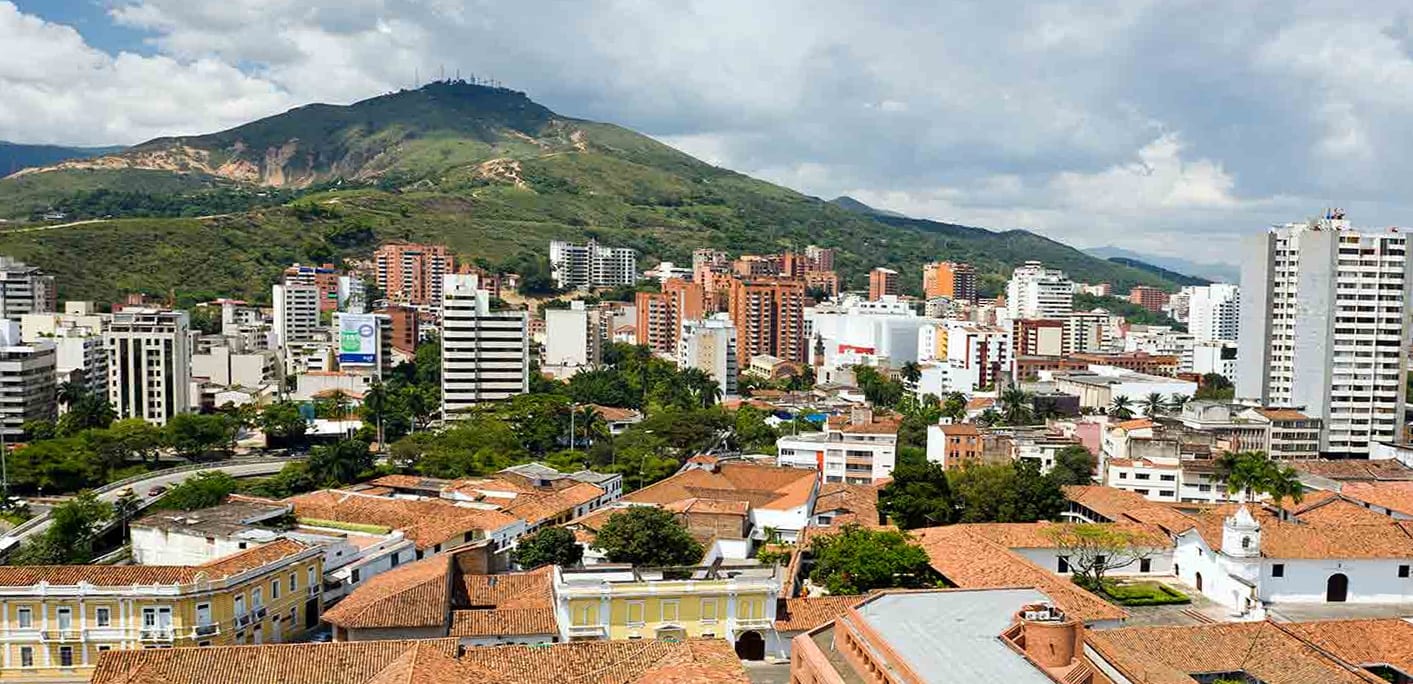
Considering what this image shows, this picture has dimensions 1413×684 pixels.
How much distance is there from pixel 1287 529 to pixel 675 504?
21.6 m

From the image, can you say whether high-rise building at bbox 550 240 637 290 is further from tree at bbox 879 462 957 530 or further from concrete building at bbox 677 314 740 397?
tree at bbox 879 462 957 530

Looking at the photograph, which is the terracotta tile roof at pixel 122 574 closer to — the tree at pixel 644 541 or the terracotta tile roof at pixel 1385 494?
the tree at pixel 644 541

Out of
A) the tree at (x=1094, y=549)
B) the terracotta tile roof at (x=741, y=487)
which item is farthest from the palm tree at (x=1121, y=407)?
the tree at (x=1094, y=549)

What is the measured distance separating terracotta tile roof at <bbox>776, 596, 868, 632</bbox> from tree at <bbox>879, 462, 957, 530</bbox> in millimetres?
13596

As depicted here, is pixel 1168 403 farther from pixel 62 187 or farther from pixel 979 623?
pixel 62 187

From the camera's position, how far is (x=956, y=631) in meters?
21.6

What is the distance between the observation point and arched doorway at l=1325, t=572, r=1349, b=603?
36.0m

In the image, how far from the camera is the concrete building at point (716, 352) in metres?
96.0

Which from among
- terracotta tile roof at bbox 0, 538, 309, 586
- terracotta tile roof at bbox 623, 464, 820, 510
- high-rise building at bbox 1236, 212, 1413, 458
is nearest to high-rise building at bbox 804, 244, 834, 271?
high-rise building at bbox 1236, 212, 1413, 458

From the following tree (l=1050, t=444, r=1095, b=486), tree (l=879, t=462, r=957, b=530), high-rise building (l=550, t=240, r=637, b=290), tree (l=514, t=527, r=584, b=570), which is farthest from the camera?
high-rise building (l=550, t=240, r=637, b=290)

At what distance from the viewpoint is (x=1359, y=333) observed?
6881cm

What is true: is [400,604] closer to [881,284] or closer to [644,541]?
[644,541]

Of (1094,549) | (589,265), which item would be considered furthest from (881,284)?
(1094,549)

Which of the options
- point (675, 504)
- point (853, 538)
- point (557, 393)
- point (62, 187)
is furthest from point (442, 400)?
point (62, 187)
